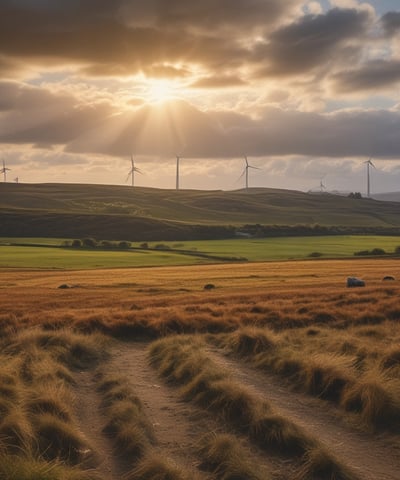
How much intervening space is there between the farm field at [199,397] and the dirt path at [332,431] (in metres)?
0.04

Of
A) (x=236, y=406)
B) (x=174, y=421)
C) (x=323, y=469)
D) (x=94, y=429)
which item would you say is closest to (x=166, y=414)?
(x=174, y=421)

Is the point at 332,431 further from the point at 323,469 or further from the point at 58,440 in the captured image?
the point at 58,440

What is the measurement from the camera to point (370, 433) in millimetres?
13875

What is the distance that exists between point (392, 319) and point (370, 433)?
1849cm

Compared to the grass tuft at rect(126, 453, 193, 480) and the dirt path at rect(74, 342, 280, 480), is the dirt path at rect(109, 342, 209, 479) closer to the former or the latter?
the dirt path at rect(74, 342, 280, 480)

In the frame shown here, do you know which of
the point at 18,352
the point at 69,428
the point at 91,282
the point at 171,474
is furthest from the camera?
the point at 91,282

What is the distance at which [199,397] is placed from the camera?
1652 centimetres

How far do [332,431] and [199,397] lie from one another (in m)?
3.89

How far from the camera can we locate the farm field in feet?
38.9

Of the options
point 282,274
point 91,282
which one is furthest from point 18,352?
point 282,274

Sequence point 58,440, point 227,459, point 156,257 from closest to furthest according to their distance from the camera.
Answer: point 227,459 < point 58,440 < point 156,257

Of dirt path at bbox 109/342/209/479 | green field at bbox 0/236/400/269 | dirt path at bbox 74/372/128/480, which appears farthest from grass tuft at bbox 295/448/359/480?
green field at bbox 0/236/400/269

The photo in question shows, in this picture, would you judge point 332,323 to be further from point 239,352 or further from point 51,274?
point 51,274

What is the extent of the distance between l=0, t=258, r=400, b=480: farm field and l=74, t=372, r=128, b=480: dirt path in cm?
4
